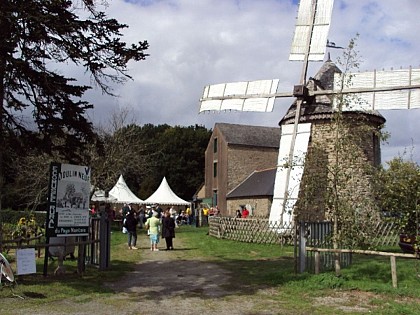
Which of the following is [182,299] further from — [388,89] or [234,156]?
[234,156]

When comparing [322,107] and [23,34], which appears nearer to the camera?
[23,34]

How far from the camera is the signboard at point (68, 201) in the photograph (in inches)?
494

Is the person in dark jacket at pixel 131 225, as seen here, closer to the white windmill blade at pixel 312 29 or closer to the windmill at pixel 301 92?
the windmill at pixel 301 92

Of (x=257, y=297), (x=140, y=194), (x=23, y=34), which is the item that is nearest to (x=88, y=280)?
(x=257, y=297)

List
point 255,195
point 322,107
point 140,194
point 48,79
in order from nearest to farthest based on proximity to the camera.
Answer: point 48,79, point 322,107, point 255,195, point 140,194

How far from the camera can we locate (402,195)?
12.1m

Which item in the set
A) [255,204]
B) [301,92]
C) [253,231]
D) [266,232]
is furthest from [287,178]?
[255,204]

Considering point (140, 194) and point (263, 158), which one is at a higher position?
point (263, 158)

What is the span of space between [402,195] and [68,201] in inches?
318

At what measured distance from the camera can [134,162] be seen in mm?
34906

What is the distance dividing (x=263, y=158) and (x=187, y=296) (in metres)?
40.6

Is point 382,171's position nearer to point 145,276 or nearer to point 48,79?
point 145,276

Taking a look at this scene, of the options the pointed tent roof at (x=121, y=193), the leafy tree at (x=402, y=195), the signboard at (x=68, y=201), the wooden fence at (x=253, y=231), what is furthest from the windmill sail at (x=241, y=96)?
the pointed tent roof at (x=121, y=193)

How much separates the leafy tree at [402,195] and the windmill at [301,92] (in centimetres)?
760
